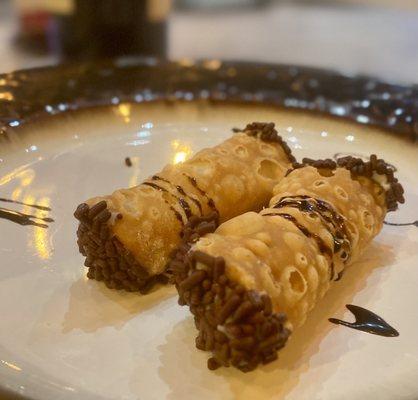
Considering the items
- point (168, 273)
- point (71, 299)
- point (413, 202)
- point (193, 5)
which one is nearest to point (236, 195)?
point (168, 273)

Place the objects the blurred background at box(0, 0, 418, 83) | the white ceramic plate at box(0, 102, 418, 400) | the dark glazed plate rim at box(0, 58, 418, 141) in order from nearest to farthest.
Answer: the white ceramic plate at box(0, 102, 418, 400), the dark glazed plate rim at box(0, 58, 418, 141), the blurred background at box(0, 0, 418, 83)

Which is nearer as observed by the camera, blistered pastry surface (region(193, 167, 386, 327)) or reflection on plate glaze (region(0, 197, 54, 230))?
blistered pastry surface (region(193, 167, 386, 327))

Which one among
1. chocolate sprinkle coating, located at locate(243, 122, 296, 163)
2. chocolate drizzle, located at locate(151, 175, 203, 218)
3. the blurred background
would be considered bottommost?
the blurred background

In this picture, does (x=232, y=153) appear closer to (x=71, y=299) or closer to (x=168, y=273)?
(x=168, y=273)

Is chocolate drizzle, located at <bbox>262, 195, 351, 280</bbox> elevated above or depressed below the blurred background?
above

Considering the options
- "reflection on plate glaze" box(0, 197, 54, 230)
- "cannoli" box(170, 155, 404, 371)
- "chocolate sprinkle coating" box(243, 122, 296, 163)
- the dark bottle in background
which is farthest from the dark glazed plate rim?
"cannoli" box(170, 155, 404, 371)

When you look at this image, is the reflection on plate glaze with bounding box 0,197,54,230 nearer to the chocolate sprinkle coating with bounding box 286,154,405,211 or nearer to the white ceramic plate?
the white ceramic plate

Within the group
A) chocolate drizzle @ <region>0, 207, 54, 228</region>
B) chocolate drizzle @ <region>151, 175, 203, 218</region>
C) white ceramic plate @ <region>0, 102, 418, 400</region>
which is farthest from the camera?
chocolate drizzle @ <region>0, 207, 54, 228</region>
